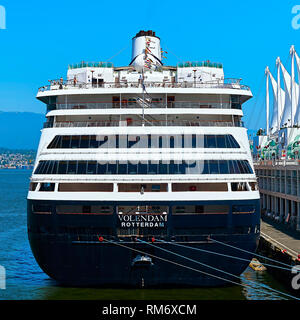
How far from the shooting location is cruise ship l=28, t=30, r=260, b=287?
2231cm

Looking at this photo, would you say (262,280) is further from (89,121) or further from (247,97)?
(89,121)

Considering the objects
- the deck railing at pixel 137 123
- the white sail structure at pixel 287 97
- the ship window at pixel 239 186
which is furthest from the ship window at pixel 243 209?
the white sail structure at pixel 287 97

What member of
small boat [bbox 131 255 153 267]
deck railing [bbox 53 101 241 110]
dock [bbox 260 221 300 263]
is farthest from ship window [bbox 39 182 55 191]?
dock [bbox 260 221 300 263]

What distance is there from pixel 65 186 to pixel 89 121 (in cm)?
419

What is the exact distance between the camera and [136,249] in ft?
72.9

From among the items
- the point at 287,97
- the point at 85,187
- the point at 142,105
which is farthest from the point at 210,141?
the point at 287,97

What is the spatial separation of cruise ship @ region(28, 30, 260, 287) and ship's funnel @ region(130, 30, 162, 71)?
281 inches

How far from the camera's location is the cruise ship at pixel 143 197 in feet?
73.2

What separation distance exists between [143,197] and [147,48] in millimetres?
14140

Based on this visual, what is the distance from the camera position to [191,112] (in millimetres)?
25594

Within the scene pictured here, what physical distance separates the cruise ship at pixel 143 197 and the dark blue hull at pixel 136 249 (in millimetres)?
42

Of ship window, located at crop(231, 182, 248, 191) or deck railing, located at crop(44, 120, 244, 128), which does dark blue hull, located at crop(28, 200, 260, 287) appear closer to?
ship window, located at crop(231, 182, 248, 191)

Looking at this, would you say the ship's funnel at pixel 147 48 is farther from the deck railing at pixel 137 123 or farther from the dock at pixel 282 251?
the dock at pixel 282 251

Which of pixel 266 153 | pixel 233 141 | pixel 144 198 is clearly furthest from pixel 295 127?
pixel 144 198
